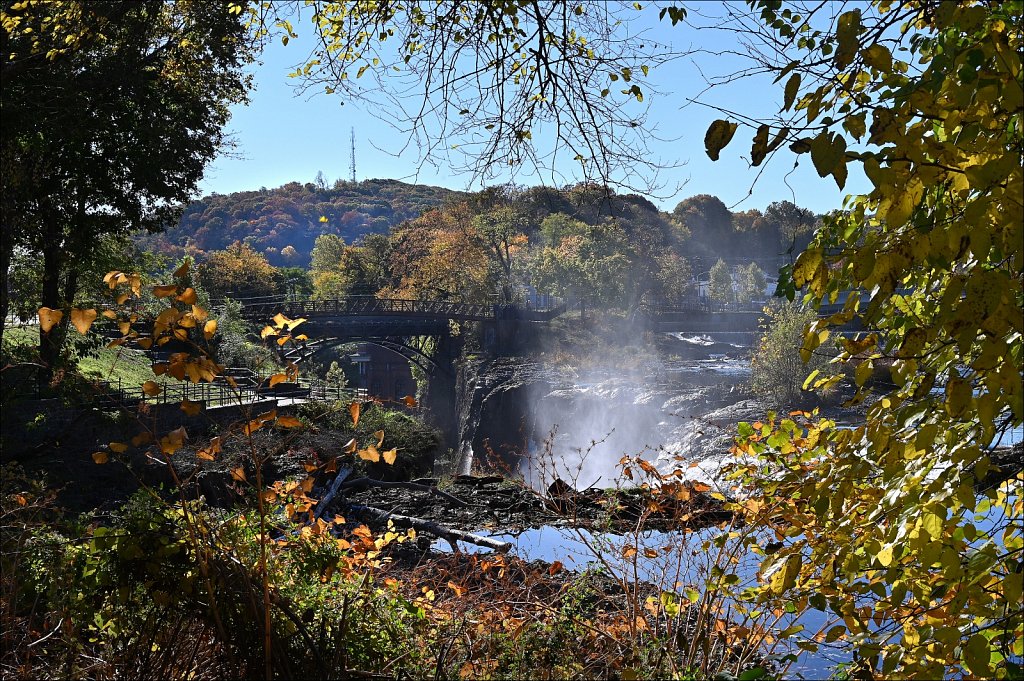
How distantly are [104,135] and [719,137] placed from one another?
15.0 m

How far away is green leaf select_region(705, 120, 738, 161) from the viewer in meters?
2.08

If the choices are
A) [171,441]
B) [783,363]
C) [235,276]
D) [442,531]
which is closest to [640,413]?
[783,363]

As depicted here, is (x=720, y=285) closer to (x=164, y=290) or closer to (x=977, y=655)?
(x=164, y=290)

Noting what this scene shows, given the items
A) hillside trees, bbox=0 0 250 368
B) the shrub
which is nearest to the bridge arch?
the shrub

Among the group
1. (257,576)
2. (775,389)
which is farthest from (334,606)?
(775,389)

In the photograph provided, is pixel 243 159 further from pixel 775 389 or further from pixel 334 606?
pixel 775 389

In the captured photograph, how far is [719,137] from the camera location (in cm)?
209

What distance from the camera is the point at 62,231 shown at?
15938mm

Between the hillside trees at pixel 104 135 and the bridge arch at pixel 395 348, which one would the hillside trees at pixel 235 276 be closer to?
the bridge arch at pixel 395 348

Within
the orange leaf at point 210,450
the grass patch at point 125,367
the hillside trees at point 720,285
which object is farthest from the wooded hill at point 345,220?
the orange leaf at point 210,450

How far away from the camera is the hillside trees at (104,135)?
429 inches

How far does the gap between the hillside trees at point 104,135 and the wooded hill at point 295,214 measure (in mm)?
86062

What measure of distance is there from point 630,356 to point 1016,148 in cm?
4077

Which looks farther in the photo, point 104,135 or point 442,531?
point 104,135
